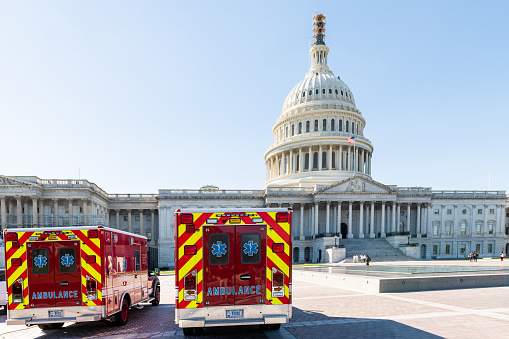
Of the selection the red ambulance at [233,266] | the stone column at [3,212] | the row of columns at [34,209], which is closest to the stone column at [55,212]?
the row of columns at [34,209]

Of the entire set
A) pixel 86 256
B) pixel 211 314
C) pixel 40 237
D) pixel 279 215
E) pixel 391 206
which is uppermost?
pixel 279 215

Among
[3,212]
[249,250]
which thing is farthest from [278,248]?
[3,212]

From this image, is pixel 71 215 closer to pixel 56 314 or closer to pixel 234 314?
pixel 56 314

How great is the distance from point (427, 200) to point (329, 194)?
66.7 feet

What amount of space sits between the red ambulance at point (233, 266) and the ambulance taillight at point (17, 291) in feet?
16.5

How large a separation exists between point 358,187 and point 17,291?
5473 cm

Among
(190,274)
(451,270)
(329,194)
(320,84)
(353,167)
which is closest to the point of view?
(190,274)

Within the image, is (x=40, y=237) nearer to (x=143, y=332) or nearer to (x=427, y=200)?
(x=143, y=332)

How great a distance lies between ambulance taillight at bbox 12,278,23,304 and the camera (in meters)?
9.00

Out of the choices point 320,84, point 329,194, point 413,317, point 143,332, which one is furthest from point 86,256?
point 320,84

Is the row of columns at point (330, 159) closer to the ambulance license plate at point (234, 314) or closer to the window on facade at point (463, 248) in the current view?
the window on facade at point (463, 248)

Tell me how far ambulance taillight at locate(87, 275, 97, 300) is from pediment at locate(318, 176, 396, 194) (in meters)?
50.3

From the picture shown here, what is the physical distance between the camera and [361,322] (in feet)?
33.7

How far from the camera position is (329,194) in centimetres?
5675
